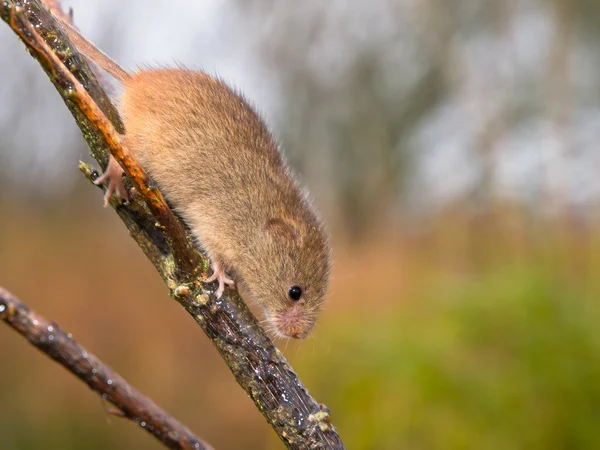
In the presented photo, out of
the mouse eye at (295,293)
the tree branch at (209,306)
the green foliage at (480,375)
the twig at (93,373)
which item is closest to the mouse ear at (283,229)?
the mouse eye at (295,293)

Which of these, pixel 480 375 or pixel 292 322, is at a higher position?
pixel 480 375

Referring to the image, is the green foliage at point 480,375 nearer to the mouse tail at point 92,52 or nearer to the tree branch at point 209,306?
the tree branch at point 209,306

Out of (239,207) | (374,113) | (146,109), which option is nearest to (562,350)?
(239,207)

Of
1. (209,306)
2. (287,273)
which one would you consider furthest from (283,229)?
(209,306)

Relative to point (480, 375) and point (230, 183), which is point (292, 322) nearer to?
point (230, 183)

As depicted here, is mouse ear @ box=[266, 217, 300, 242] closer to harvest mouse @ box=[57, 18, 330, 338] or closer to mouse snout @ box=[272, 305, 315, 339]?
harvest mouse @ box=[57, 18, 330, 338]

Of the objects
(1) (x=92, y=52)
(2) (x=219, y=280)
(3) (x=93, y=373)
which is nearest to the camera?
(3) (x=93, y=373)

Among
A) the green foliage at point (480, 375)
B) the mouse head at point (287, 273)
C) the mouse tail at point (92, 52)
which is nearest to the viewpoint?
the mouse tail at point (92, 52)
